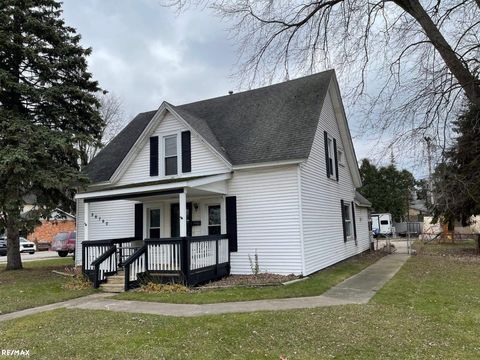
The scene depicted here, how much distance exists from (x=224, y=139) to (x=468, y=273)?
9375mm

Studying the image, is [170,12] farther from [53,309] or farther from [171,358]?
[171,358]

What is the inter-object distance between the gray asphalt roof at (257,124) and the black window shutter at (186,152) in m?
0.52

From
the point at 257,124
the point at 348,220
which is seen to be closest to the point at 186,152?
the point at 257,124

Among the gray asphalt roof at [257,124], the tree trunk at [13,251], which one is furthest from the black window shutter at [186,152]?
the tree trunk at [13,251]

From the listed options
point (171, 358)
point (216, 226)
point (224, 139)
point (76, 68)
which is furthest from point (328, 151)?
point (171, 358)

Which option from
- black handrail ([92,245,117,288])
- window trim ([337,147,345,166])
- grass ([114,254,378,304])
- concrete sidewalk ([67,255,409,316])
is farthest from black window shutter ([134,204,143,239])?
window trim ([337,147,345,166])

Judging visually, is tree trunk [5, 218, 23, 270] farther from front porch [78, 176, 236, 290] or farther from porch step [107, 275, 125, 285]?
porch step [107, 275, 125, 285]

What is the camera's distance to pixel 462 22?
807cm

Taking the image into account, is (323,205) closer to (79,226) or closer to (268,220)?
(268,220)

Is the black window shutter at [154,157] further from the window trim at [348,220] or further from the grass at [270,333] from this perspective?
the window trim at [348,220]

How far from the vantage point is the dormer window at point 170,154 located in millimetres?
13977

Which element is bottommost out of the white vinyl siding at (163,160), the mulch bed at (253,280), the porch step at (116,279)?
the mulch bed at (253,280)

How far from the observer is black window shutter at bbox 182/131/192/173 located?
13625mm

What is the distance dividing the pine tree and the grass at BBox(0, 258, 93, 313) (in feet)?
5.95
